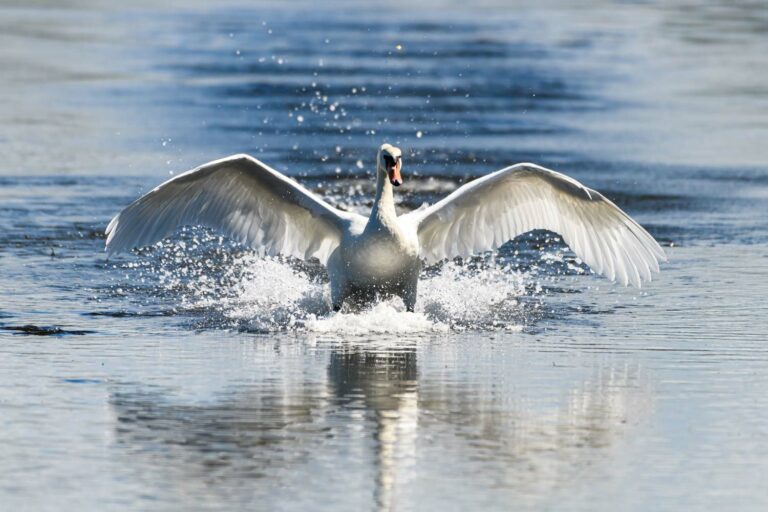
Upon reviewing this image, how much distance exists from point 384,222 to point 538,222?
1.40 m

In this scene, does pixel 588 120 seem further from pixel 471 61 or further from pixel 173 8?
pixel 173 8

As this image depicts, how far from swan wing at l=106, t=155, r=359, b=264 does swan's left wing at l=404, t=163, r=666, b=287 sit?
2.19 ft

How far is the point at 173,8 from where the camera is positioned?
3809cm

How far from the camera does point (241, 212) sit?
12.1m

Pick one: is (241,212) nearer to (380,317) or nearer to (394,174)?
(394,174)

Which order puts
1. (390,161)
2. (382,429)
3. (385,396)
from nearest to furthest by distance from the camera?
(382,429) < (385,396) < (390,161)

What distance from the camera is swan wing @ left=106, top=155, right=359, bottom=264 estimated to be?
38.3 ft

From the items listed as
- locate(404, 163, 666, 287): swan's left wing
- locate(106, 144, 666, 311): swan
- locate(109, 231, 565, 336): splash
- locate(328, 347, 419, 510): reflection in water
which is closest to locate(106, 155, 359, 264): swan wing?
locate(106, 144, 666, 311): swan

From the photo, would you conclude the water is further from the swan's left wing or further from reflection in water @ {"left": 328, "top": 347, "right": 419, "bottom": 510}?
the swan's left wing

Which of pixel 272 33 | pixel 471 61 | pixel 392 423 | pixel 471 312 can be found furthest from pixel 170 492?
pixel 272 33

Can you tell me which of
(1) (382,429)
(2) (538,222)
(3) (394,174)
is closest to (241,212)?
(3) (394,174)

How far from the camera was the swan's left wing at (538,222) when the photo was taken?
11867 mm

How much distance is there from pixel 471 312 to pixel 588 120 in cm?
1081

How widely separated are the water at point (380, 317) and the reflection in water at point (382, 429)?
20 mm
